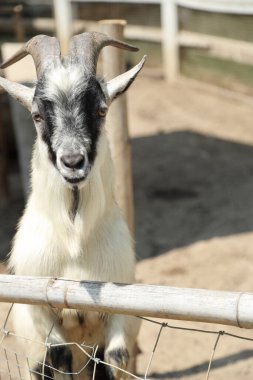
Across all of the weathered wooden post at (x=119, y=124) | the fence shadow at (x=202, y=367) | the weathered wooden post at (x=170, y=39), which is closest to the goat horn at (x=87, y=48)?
the weathered wooden post at (x=119, y=124)

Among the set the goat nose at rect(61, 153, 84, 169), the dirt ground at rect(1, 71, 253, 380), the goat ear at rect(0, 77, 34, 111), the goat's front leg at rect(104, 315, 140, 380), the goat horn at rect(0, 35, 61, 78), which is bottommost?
the dirt ground at rect(1, 71, 253, 380)

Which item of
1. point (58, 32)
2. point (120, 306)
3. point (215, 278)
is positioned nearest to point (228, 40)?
point (58, 32)

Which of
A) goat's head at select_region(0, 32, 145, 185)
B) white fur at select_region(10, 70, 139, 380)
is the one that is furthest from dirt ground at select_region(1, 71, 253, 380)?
goat's head at select_region(0, 32, 145, 185)

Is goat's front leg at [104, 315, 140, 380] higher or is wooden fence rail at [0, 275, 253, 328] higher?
wooden fence rail at [0, 275, 253, 328]

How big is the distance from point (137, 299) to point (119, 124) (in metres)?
2.94

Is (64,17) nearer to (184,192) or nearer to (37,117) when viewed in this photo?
(184,192)

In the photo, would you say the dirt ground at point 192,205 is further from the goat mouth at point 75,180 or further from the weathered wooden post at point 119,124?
the goat mouth at point 75,180

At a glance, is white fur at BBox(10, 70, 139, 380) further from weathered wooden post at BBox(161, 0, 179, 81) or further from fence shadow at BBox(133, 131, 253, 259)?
weathered wooden post at BBox(161, 0, 179, 81)

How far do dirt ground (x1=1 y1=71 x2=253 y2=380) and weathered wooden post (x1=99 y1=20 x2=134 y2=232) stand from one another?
1.47 m

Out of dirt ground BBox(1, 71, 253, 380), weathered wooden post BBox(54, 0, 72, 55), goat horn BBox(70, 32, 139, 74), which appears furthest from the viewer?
weathered wooden post BBox(54, 0, 72, 55)

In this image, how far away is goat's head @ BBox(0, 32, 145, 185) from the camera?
3.62 m

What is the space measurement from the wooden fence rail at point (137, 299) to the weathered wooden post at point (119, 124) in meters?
2.46

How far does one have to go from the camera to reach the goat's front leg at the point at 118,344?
4203mm

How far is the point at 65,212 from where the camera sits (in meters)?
4.02
